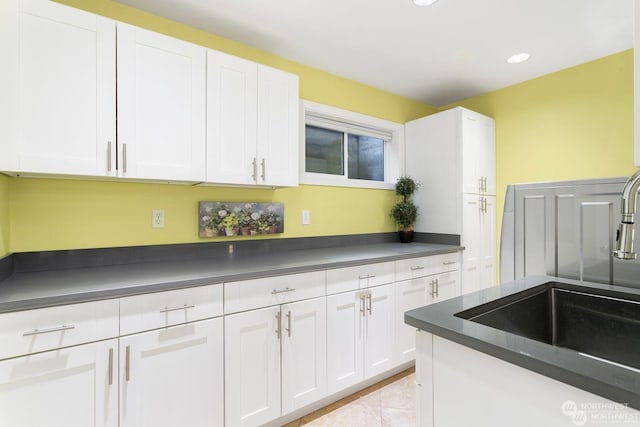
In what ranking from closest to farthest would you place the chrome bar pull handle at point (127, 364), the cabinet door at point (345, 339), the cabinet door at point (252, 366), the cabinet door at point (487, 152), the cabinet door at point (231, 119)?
the chrome bar pull handle at point (127, 364) < the cabinet door at point (252, 366) < the cabinet door at point (231, 119) < the cabinet door at point (345, 339) < the cabinet door at point (487, 152)

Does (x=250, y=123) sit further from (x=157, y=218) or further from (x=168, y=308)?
(x=168, y=308)

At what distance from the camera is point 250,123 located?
197 cm

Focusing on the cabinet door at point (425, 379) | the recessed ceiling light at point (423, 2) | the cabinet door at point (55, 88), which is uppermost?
the recessed ceiling light at point (423, 2)

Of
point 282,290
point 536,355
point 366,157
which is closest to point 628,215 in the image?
point 536,355

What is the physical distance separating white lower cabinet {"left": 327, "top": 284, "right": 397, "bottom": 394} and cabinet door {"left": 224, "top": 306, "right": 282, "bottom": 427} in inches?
15.2

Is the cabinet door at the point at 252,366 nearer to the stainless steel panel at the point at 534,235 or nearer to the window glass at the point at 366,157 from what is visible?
the stainless steel panel at the point at 534,235

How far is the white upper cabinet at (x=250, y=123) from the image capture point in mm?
1841

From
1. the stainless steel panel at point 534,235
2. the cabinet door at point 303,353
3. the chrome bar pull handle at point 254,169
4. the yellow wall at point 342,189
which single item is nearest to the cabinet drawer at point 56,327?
→ the yellow wall at point 342,189

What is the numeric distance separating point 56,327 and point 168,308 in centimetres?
39

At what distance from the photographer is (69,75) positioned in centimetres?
144

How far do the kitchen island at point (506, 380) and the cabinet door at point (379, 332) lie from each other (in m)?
1.22

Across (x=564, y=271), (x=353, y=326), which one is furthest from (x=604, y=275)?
(x=353, y=326)

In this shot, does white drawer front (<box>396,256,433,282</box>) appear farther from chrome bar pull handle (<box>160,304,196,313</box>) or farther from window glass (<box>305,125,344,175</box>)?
chrome bar pull handle (<box>160,304,196,313</box>)

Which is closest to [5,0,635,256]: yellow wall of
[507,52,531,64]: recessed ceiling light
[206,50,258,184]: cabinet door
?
[206,50,258,184]: cabinet door
